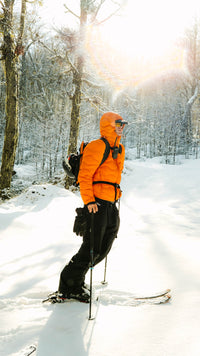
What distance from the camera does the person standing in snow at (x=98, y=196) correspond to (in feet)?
7.70

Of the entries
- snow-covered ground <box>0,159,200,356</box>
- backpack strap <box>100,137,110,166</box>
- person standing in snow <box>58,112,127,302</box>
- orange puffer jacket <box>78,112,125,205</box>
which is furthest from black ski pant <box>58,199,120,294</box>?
backpack strap <box>100,137,110,166</box>

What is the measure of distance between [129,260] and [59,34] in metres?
8.86

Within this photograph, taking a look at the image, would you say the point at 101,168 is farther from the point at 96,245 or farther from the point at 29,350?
the point at 29,350

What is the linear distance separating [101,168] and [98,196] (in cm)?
31

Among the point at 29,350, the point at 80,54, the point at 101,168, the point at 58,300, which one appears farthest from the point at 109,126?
the point at 80,54

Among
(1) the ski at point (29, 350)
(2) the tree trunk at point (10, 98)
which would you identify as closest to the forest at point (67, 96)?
(2) the tree trunk at point (10, 98)

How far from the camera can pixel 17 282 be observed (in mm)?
3141

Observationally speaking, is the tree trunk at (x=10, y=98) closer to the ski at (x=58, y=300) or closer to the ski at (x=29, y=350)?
the ski at (x=58, y=300)

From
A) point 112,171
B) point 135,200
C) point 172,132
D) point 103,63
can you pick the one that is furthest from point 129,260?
point 172,132

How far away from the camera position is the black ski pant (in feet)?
7.94

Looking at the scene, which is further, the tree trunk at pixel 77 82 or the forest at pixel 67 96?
the tree trunk at pixel 77 82

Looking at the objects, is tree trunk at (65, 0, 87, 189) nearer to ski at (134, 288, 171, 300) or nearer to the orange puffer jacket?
the orange puffer jacket

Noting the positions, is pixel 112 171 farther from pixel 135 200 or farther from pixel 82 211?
pixel 135 200

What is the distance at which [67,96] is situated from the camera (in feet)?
56.9
